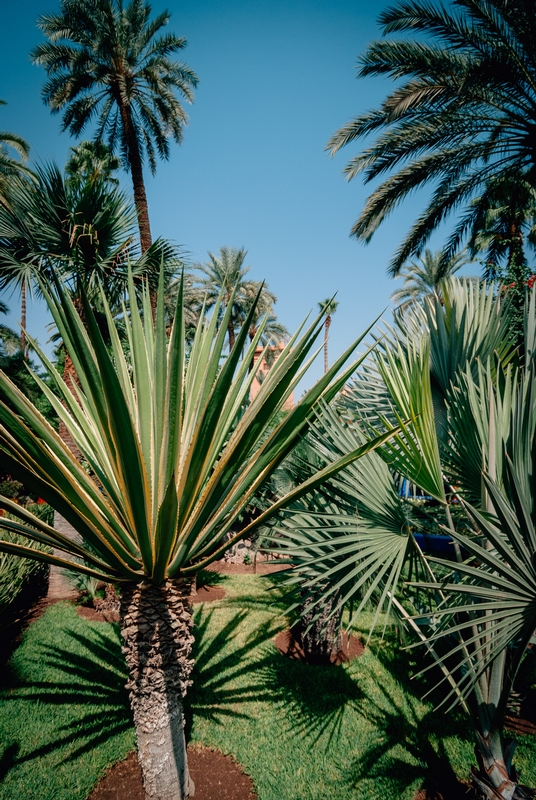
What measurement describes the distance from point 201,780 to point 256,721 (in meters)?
1.03

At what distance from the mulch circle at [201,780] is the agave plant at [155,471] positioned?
39cm

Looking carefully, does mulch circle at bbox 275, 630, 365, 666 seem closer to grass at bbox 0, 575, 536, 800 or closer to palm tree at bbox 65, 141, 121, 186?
grass at bbox 0, 575, 536, 800

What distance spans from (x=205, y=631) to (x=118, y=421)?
5.16 meters

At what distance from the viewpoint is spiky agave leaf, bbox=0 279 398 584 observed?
158cm

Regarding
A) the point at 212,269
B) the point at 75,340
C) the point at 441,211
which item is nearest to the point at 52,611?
the point at 75,340

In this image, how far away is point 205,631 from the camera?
18.3 feet

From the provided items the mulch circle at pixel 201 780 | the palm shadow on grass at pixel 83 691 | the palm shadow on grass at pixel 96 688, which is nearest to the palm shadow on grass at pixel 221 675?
the palm shadow on grass at pixel 96 688

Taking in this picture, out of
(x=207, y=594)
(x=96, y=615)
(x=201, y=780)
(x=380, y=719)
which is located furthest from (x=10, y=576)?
(x=380, y=719)

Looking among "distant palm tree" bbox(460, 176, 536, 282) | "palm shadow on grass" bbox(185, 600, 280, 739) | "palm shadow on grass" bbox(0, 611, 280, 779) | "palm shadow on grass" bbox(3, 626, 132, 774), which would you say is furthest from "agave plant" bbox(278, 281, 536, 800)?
"distant palm tree" bbox(460, 176, 536, 282)

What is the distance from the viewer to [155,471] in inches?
83.5

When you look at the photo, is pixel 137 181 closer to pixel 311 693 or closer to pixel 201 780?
pixel 311 693

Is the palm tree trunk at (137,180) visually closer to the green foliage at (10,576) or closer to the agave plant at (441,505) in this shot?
the green foliage at (10,576)

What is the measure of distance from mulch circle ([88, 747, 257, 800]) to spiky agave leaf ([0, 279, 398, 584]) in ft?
6.86

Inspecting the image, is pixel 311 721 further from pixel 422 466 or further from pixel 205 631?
pixel 422 466
